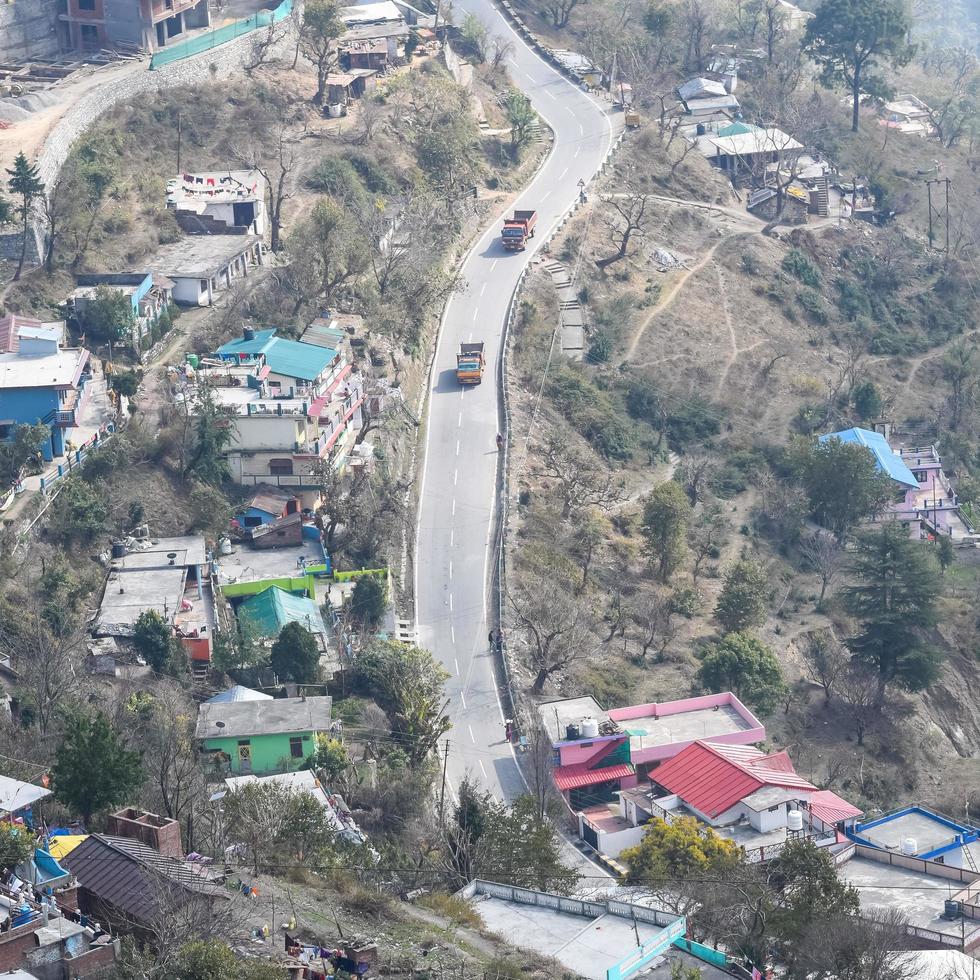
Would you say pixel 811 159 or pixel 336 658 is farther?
pixel 811 159

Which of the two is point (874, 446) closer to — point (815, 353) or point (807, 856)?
point (815, 353)

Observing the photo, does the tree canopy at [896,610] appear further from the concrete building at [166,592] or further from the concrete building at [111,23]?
the concrete building at [111,23]

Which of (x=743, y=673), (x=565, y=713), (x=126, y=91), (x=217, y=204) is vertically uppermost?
(x=126, y=91)

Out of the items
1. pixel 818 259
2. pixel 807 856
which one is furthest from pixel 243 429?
pixel 818 259

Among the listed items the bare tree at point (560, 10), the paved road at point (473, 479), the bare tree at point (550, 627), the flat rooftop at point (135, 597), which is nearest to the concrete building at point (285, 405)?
Answer: the paved road at point (473, 479)

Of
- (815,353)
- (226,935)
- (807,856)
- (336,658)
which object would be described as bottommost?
(815,353)

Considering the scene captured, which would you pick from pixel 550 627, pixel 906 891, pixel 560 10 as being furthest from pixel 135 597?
pixel 560 10

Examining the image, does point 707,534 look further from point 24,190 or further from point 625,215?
point 24,190
